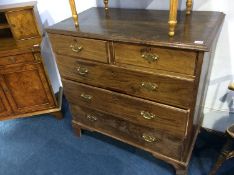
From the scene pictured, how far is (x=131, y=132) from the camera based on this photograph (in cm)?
160

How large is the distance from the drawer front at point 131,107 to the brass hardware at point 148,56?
28cm

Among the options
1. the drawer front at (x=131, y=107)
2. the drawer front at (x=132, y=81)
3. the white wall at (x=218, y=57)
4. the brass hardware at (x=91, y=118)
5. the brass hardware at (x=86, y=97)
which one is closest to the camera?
the drawer front at (x=132, y=81)

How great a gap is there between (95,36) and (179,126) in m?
0.70

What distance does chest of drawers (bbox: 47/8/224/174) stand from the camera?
112cm

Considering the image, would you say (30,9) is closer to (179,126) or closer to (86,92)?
(86,92)

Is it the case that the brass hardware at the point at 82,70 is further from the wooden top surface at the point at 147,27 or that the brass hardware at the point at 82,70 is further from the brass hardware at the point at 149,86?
the brass hardware at the point at 149,86

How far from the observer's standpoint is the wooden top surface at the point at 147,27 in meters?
1.07

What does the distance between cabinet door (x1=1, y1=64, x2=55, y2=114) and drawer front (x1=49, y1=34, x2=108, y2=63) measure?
1.61 feet

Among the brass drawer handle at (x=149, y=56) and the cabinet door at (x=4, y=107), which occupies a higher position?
the brass drawer handle at (x=149, y=56)

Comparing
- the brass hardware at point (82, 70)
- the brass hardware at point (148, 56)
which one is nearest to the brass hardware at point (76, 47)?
the brass hardware at point (82, 70)

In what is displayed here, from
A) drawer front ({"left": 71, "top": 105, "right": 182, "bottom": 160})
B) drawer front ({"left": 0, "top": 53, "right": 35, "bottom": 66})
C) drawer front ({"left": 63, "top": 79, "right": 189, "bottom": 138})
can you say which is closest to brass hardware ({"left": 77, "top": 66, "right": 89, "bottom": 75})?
drawer front ({"left": 63, "top": 79, "right": 189, "bottom": 138})

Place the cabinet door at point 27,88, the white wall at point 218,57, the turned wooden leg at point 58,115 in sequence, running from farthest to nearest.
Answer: the turned wooden leg at point 58,115 → the cabinet door at point 27,88 → the white wall at point 218,57

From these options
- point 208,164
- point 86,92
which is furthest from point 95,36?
point 208,164

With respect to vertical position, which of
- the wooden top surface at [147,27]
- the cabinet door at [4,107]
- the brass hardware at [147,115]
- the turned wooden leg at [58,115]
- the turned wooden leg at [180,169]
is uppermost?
the wooden top surface at [147,27]
